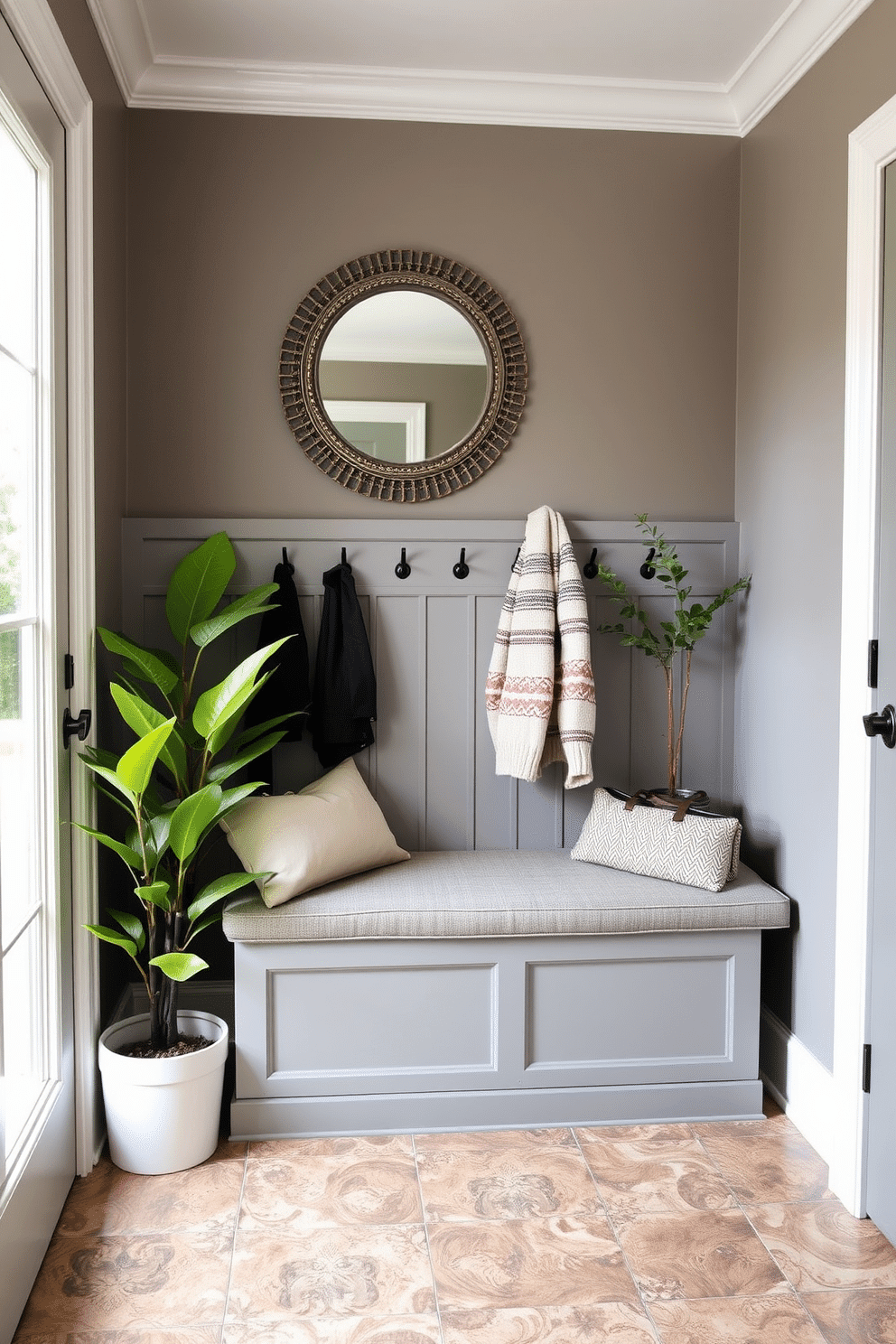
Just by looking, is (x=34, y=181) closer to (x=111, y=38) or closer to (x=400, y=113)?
(x=111, y=38)

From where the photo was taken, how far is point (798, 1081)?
2.51m

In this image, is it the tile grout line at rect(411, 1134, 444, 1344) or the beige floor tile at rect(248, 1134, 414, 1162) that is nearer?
the tile grout line at rect(411, 1134, 444, 1344)

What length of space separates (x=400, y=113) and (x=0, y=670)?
1860 millimetres

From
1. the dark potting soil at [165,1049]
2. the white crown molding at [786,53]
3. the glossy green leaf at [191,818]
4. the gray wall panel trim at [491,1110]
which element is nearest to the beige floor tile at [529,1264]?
the gray wall panel trim at [491,1110]

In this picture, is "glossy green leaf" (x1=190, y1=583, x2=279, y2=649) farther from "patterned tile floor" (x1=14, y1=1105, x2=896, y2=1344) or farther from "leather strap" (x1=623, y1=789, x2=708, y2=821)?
"patterned tile floor" (x1=14, y1=1105, x2=896, y2=1344)

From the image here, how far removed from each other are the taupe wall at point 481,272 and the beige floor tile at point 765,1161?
159cm

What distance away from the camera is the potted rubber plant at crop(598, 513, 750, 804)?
2.72 meters

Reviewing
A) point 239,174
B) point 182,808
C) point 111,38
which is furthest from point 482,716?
point 111,38

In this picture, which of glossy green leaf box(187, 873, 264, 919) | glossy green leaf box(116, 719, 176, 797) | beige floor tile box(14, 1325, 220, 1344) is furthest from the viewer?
glossy green leaf box(187, 873, 264, 919)

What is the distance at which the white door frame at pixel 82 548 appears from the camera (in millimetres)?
2189

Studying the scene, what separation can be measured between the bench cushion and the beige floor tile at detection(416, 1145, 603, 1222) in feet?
1.58

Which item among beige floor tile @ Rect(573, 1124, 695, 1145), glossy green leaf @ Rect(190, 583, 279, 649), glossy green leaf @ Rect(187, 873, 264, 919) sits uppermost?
glossy green leaf @ Rect(190, 583, 279, 649)

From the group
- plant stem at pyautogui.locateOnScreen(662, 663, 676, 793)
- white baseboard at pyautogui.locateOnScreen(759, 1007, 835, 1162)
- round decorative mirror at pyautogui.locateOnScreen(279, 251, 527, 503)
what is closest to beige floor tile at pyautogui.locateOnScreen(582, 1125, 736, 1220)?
white baseboard at pyautogui.locateOnScreen(759, 1007, 835, 1162)

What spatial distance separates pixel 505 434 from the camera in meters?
2.87
